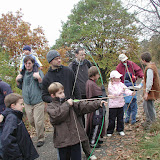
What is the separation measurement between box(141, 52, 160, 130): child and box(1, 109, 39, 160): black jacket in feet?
8.41

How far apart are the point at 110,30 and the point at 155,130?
1200 centimetres

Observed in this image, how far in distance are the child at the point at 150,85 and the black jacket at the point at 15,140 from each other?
2.56 metres

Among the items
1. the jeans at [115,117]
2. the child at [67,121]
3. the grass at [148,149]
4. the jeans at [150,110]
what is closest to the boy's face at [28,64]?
the child at [67,121]

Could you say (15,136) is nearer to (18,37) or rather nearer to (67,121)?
(67,121)

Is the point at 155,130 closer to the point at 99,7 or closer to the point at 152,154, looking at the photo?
the point at 152,154

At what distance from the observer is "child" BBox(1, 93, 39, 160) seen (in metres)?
2.06

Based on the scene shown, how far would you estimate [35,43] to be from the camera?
27.0 feet

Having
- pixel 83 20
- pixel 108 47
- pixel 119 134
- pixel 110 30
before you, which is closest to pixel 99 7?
pixel 83 20

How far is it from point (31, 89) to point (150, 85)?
8.49ft

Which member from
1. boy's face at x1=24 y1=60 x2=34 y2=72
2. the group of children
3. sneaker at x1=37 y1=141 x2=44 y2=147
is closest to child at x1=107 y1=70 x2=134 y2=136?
the group of children

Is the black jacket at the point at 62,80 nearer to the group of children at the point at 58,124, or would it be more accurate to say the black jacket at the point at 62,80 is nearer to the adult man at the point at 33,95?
the group of children at the point at 58,124

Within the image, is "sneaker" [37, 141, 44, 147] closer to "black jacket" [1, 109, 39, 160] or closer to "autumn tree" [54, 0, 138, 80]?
"black jacket" [1, 109, 39, 160]

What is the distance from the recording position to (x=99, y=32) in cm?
1405

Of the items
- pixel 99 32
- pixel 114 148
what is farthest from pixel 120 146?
pixel 99 32
